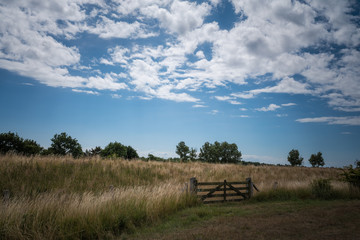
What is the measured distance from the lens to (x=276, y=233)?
7.50 meters

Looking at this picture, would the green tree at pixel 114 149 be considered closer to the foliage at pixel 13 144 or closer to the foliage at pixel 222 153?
the foliage at pixel 13 144

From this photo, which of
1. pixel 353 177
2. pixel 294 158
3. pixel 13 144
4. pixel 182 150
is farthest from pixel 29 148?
pixel 294 158

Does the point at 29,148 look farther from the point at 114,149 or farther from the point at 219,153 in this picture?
the point at 219,153

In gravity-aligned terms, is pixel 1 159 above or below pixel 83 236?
above

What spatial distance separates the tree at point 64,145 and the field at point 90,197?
30450 mm

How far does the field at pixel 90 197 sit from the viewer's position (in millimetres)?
7008

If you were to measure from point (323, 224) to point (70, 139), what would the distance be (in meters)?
48.2

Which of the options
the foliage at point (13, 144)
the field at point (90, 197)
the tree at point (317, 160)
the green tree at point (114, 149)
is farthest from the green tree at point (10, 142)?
the tree at point (317, 160)

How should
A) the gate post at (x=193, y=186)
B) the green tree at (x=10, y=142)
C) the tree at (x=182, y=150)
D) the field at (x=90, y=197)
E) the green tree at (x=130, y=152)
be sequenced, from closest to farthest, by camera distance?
1. the field at (x=90, y=197)
2. the gate post at (x=193, y=186)
3. the green tree at (x=10, y=142)
4. the green tree at (x=130, y=152)
5. the tree at (x=182, y=150)

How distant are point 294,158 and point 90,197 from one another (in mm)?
75736

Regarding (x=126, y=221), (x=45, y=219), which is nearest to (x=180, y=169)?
(x=126, y=221)

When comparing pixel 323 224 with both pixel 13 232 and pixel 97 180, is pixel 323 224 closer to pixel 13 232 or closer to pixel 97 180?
pixel 13 232

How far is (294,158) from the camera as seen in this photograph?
2832 inches

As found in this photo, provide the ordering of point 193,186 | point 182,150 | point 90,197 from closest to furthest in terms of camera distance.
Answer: point 90,197
point 193,186
point 182,150
